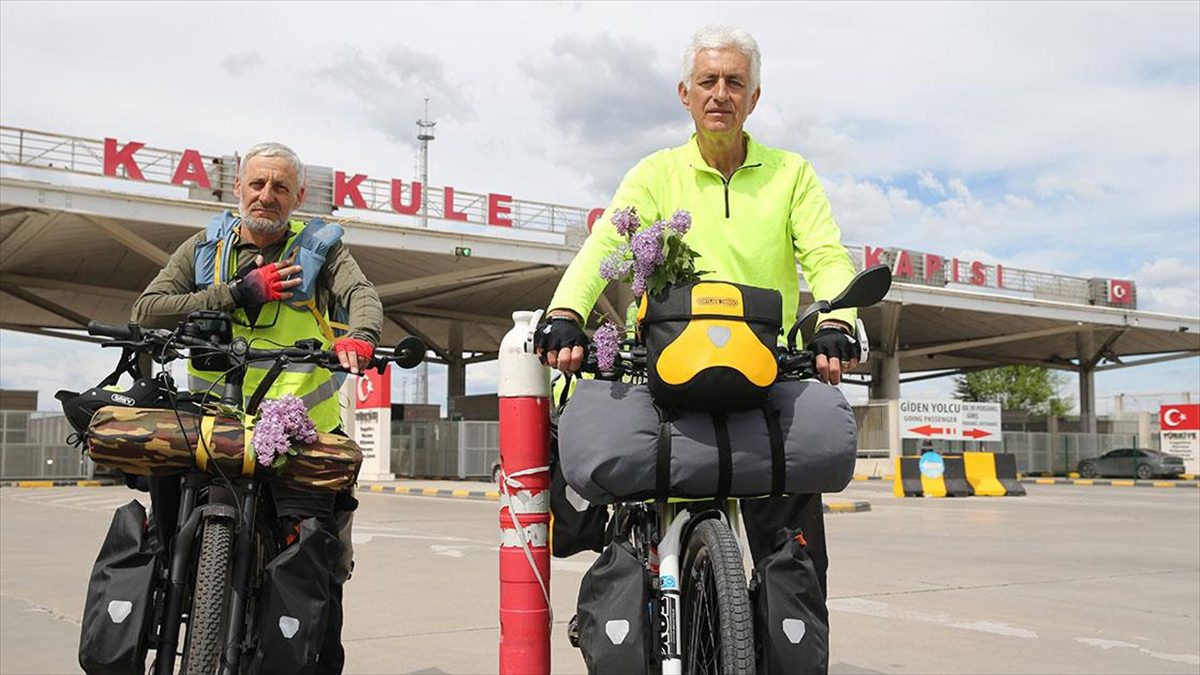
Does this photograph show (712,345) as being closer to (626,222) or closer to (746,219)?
(626,222)

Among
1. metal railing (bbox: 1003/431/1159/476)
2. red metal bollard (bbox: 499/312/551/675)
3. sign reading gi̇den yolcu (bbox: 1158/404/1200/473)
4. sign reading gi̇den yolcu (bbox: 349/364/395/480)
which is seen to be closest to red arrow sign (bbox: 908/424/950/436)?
metal railing (bbox: 1003/431/1159/476)

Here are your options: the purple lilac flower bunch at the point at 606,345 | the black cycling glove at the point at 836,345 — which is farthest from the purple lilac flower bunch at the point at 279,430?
the black cycling glove at the point at 836,345

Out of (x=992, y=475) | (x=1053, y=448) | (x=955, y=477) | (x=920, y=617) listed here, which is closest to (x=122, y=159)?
(x=955, y=477)

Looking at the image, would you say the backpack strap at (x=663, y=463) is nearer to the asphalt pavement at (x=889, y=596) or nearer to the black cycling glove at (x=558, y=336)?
the black cycling glove at (x=558, y=336)

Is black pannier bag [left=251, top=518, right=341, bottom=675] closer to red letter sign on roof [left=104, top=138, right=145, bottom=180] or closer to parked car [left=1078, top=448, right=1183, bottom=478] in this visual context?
red letter sign on roof [left=104, top=138, right=145, bottom=180]

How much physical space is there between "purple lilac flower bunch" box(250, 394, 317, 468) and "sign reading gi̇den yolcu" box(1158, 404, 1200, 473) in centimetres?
3632

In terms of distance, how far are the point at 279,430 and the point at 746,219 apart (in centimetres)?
149

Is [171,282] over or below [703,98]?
below

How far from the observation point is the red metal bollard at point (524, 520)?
3.56 m

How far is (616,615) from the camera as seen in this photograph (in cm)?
285

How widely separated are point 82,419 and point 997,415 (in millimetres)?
28076

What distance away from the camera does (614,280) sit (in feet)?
10.1

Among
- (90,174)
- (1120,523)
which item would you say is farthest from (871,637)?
(90,174)

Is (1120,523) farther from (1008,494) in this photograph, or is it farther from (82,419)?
(82,419)
